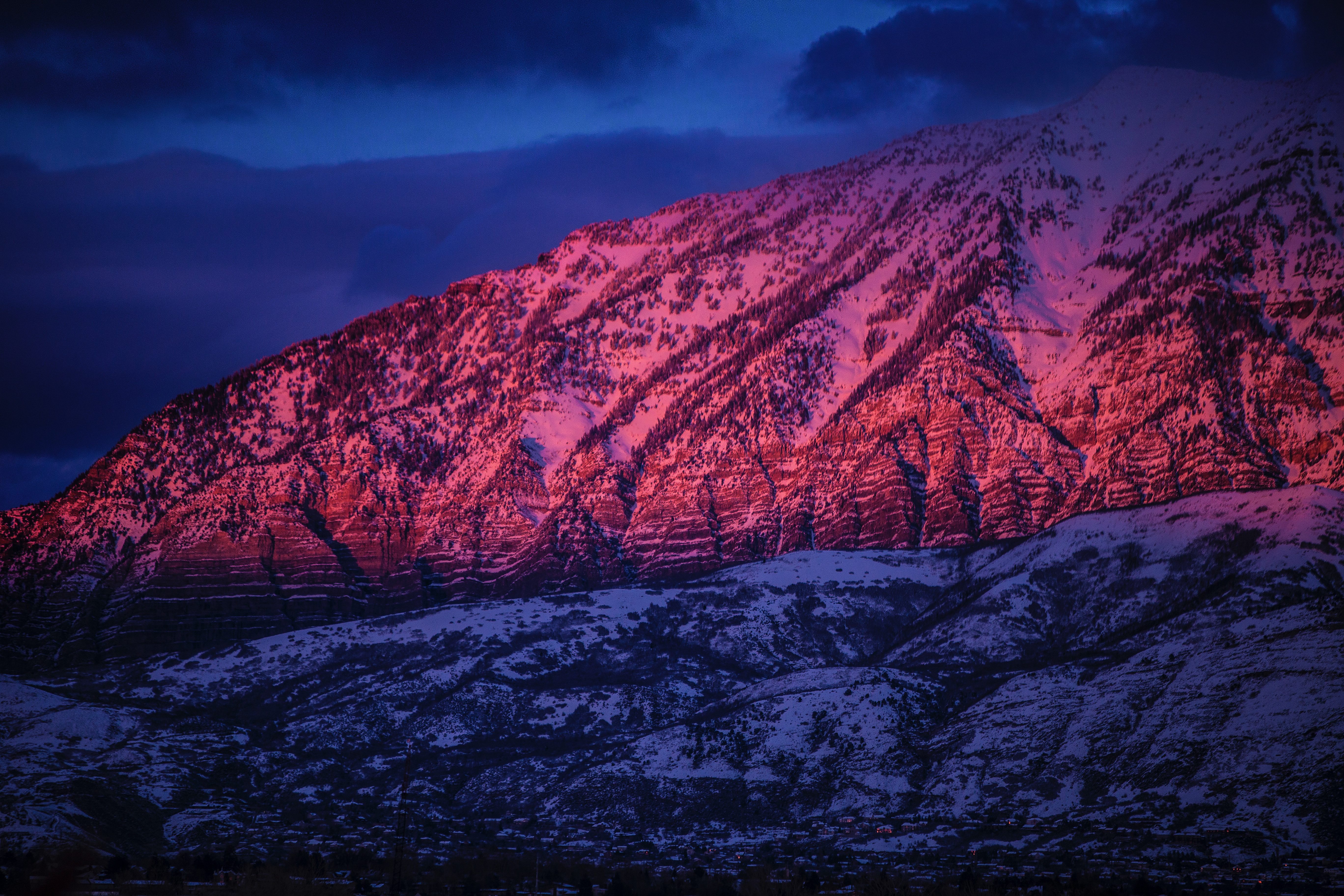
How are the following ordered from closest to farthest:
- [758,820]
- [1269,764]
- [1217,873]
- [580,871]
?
[1217,873], [580,871], [1269,764], [758,820]

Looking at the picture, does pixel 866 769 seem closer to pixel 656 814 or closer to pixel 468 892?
pixel 656 814

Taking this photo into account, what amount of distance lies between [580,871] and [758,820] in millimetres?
37880

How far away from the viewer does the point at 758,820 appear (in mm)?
179500

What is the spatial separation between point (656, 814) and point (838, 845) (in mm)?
28109

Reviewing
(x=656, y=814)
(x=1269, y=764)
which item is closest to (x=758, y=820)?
(x=656, y=814)

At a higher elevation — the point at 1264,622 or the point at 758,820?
the point at 1264,622

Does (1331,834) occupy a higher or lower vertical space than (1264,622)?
lower

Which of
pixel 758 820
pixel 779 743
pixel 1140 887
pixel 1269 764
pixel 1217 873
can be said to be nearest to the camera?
pixel 1140 887

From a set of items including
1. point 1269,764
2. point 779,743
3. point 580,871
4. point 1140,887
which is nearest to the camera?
point 1140,887

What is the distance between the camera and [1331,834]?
140 metres

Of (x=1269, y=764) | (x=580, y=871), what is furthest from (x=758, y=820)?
(x=1269, y=764)

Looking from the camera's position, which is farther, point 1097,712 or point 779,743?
point 779,743

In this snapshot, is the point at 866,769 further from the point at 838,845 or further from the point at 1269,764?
the point at 1269,764

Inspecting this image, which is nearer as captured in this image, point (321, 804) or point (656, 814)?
point (656, 814)
